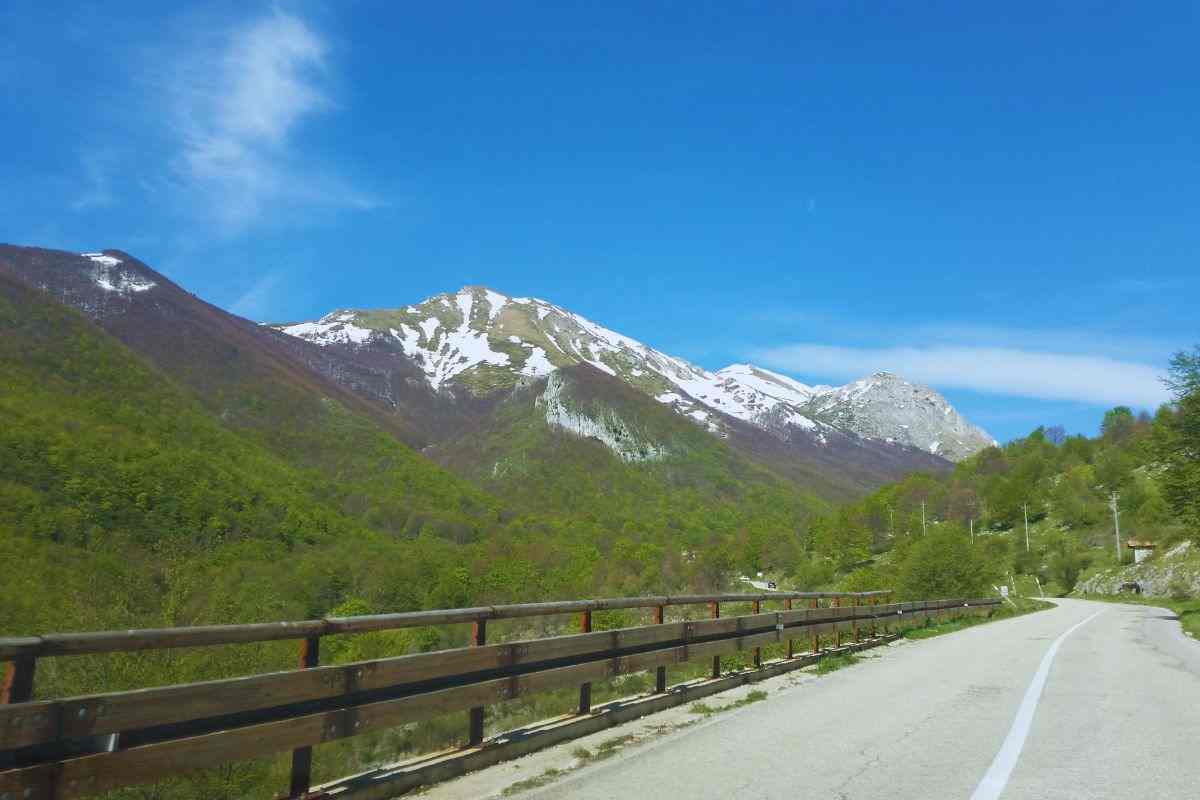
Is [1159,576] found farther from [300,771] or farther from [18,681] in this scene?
[18,681]

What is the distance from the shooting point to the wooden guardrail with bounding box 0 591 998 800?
4020mm

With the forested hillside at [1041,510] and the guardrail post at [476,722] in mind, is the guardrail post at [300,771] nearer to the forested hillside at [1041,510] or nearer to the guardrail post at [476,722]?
the guardrail post at [476,722]

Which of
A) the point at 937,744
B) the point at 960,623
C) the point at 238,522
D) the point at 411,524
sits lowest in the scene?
the point at 960,623

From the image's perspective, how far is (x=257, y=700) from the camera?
508 cm

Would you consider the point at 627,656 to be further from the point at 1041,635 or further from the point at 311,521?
the point at 311,521

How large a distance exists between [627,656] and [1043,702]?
18.0 ft

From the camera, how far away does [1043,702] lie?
10586mm

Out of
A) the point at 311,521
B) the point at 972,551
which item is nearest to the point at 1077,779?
the point at 972,551

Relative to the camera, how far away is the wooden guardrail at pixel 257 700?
4.02 m

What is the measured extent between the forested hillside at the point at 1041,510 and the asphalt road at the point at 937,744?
78.7ft

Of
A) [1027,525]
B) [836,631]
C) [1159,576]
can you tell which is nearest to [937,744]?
[836,631]

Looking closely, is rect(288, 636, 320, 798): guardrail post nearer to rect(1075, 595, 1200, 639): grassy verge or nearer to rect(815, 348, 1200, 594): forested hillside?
rect(1075, 595, 1200, 639): grassy verge

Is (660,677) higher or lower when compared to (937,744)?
higher

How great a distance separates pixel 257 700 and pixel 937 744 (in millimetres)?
6014
